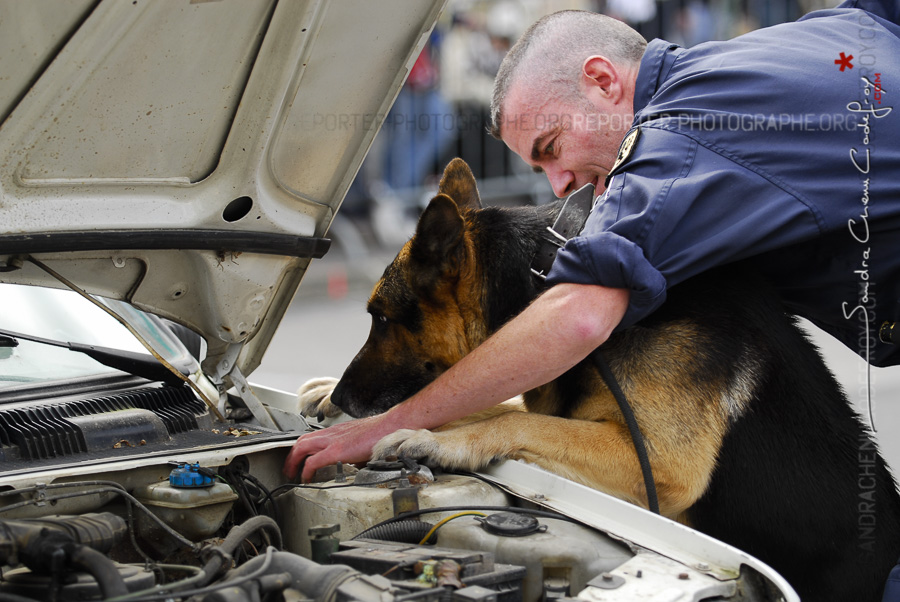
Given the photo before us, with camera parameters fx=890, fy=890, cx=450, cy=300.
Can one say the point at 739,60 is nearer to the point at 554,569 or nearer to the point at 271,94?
the point at 271,94

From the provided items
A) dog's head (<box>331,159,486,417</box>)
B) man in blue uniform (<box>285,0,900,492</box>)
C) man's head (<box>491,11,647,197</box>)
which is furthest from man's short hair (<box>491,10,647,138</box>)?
dog's head (<box>331,159,486,417</box>)

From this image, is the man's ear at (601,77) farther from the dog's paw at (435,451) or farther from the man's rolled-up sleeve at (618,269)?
the dog's paw at (435,451)

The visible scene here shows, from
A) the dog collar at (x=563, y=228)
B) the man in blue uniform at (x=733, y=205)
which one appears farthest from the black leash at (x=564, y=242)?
the man in blue uniform at (x=733, y=205)

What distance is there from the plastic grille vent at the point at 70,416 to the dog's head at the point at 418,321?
49cm

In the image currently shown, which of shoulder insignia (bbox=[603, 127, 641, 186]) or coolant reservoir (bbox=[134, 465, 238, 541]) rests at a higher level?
shoulder insignia (bbox=[603, 127, 641, 186])

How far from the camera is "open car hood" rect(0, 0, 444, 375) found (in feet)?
6.40

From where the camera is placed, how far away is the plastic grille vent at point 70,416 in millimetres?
2168

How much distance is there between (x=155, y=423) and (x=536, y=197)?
1066cm

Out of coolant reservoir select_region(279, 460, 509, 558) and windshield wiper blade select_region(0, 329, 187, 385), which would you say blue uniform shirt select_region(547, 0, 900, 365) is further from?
windshield wiper blade select_region(0, 329, 187, 385)

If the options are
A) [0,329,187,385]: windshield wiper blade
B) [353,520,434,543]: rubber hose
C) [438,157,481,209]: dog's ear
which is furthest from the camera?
[438,157,481,209]: dog's ear

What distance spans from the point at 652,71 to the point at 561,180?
0.55 meters

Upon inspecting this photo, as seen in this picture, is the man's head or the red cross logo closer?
the red cross logo

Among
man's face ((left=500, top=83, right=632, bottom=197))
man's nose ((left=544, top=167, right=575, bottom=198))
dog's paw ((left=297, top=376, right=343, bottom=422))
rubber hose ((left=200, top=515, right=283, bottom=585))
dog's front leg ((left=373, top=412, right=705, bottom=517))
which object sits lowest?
dog's paw ((left=297, top=376, right=343, bottom=422))

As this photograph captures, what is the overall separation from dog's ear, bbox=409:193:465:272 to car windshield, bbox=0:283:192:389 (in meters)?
0.86
